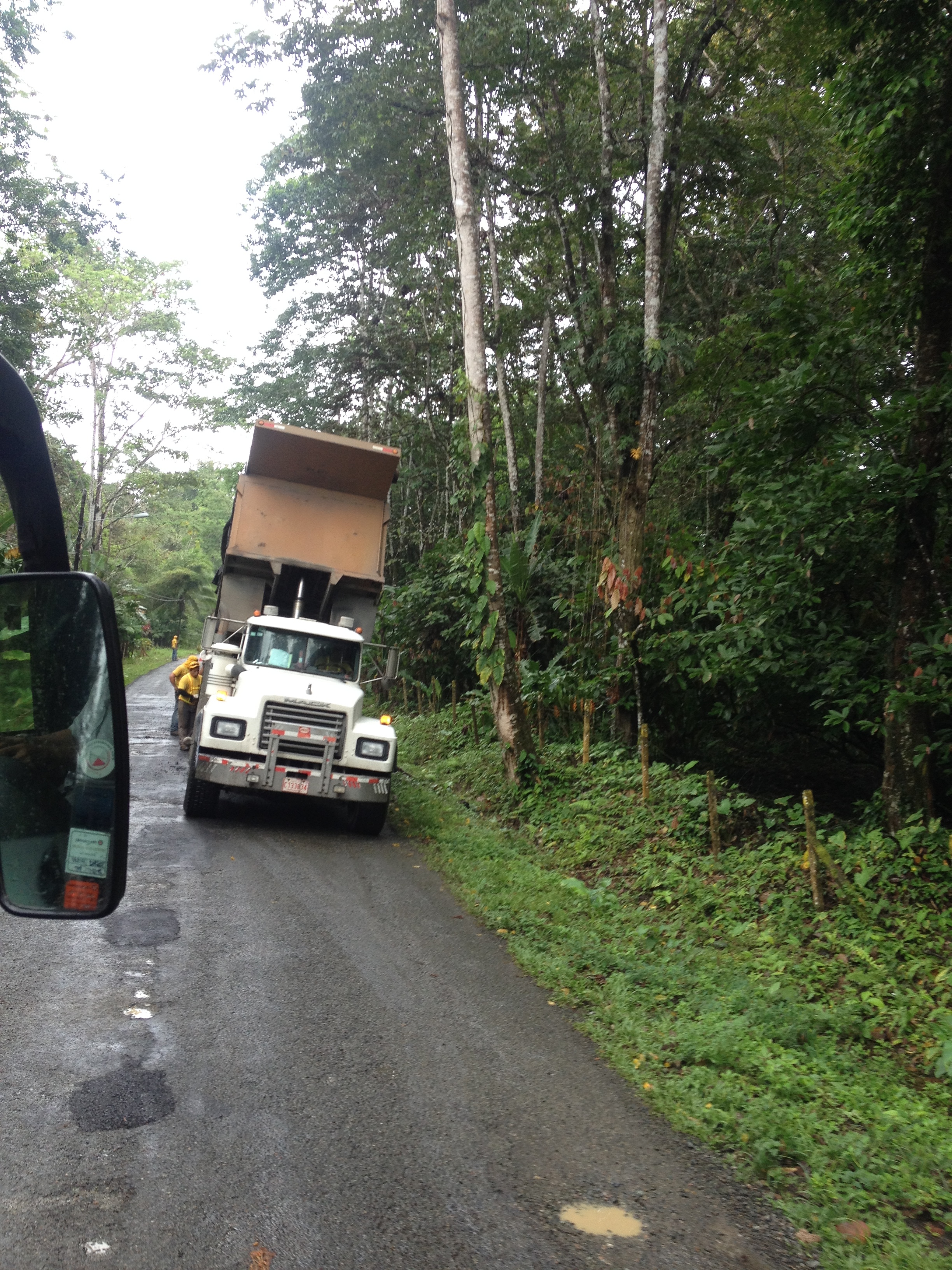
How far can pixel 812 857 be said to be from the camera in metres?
6.98

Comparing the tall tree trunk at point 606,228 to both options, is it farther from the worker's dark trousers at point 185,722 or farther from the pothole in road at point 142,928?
the pothole in road at point 142,928

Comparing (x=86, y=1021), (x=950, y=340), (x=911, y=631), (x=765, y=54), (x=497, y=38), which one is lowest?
(x=86, y=1021)

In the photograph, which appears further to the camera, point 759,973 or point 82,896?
point 759,973

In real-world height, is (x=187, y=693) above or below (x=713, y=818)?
above

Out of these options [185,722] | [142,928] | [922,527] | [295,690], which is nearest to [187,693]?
[185,722]

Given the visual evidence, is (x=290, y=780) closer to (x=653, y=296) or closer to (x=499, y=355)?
(x=653, y=296)

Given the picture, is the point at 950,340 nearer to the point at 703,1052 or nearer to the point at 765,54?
the point at 703,1052

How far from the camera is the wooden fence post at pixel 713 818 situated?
328 inches

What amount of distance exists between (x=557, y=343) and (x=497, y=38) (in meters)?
5.23

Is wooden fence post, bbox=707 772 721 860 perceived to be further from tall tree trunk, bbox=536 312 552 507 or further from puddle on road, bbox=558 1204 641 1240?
tall tree trunk, bbox=536 312 552 507

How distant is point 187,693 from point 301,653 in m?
2.76

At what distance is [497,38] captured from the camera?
13.3m

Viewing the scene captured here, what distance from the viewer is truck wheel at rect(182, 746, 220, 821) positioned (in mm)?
9898

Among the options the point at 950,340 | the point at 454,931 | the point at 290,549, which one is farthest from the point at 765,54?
the point at 454,931
